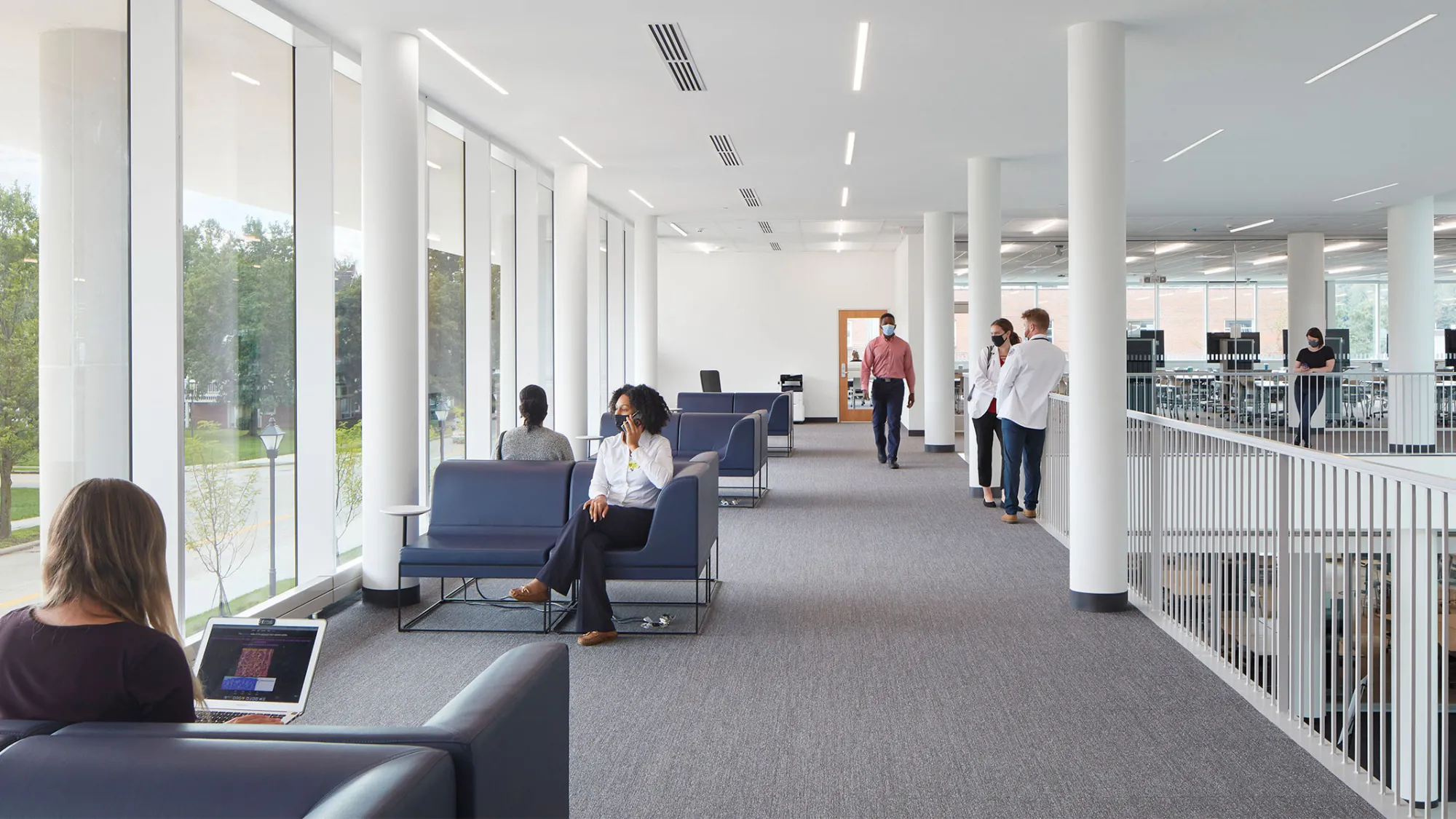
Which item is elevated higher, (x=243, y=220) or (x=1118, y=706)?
(x=243, y=220)

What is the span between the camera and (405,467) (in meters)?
6.07

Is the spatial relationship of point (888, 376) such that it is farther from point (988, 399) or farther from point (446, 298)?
point (446, 298)

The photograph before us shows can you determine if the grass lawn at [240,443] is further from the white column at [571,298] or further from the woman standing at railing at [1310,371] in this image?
the woman standing at railing at [1310,371]

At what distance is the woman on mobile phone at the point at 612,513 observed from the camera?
504cm

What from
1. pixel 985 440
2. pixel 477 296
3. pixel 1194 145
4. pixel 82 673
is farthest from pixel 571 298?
pixel 82 673

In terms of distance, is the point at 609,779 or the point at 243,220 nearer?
the point at 609,779

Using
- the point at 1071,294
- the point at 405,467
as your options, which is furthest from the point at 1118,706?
the point at 405,467

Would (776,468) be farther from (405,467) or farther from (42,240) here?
(42,240)

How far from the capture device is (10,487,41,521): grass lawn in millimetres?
3883

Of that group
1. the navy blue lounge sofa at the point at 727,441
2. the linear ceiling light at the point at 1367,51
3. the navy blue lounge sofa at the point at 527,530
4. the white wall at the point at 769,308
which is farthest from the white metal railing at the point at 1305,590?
the white wall at the point at 769,308

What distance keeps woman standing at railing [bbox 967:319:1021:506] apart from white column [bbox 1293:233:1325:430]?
9.11 meters

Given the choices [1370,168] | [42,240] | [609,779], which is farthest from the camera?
[1370,168]

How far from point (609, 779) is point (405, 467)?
3.20m

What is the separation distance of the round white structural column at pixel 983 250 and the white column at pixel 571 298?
3.87 metres
